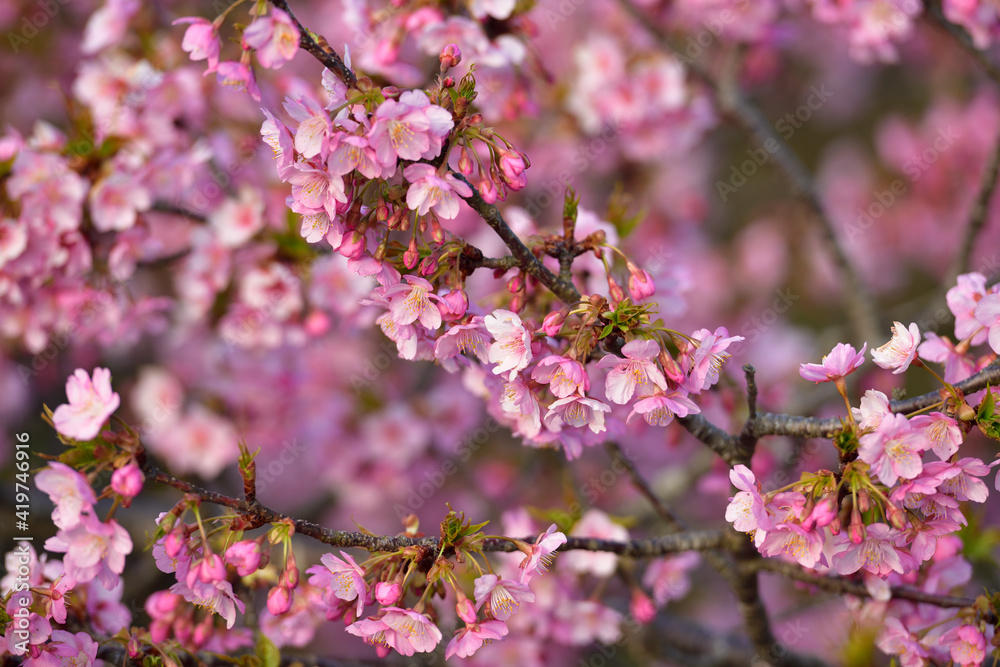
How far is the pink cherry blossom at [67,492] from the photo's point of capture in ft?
5.25

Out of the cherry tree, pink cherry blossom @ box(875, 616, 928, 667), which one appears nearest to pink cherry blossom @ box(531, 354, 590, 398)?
the cherry tree

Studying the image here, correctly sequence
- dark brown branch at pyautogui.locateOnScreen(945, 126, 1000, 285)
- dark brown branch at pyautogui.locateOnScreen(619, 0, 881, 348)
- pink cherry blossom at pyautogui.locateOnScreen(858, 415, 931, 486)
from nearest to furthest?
1. pink cherry blossom at pyautogui.locateOnScreen(858, 415, 931, 486)
2. dark brown branch at pyautogui.locateOnScreen(945, 126, 1000, 285)
3. dark brown branch at pyautogui.locateOnScreen(619, 0, 881, 348)

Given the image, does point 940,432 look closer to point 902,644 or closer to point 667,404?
point 667,404

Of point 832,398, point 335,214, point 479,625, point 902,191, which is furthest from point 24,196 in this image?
point 902,191

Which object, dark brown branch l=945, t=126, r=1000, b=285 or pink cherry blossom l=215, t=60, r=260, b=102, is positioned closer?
pink cherry blossom l=215, t=60, r=260, b=102

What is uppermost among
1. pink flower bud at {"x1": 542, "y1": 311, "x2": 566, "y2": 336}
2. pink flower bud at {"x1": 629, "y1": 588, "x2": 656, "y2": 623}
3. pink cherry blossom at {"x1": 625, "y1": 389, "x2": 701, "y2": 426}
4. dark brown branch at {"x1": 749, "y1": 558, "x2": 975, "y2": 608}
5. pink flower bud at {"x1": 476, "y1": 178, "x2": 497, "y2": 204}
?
pink flower bud at {"x1": 476, "y1": 178, "x2": 497, "y2": 204}

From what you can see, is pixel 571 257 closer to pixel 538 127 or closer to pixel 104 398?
pixel 104 398

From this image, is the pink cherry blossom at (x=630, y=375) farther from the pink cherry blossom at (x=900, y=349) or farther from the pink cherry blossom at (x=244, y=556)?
the pink cherry blossom at (x=244, y=556)

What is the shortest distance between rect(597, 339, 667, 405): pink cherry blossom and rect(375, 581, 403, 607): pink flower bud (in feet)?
1.96

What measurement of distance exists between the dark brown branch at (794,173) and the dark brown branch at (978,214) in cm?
43

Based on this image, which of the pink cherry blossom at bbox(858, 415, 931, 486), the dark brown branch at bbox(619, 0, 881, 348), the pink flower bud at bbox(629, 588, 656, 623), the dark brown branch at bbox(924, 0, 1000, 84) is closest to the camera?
the pink cherry blossom at bbox(858, 415, 931, 486)

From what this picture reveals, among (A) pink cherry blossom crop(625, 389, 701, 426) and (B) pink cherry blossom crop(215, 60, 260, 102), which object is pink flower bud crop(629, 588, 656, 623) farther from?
(B) pink cherry blossom crop(215, 60, 260, 102)

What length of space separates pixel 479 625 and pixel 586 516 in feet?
2.93

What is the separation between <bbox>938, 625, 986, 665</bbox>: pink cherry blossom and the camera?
1658 millimetres
